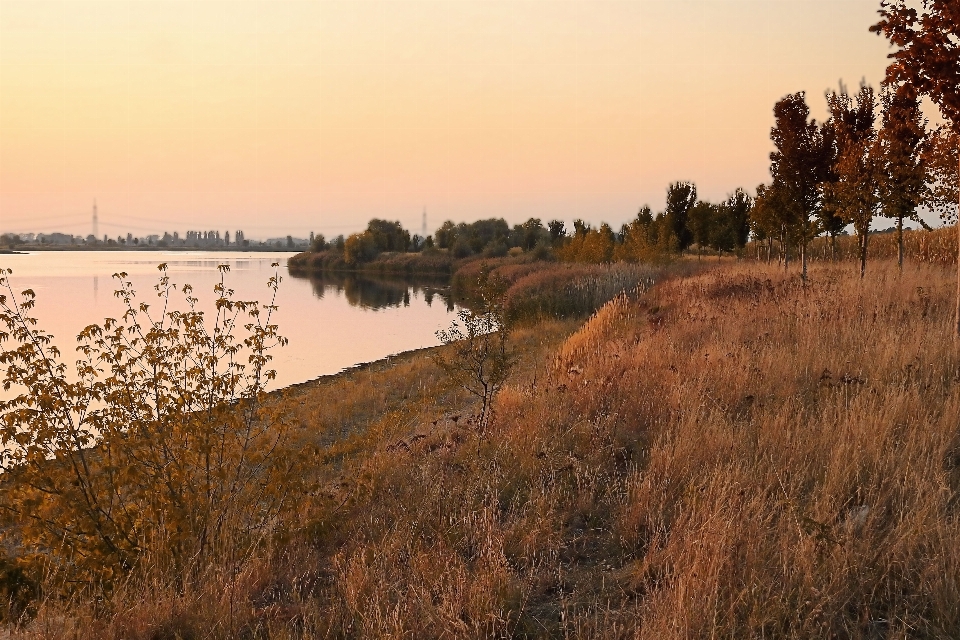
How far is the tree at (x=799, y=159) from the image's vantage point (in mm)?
21000

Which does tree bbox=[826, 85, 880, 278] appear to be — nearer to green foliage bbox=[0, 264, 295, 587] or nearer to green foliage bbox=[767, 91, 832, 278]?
green foliage bbox=[767, 91, 832, 278]

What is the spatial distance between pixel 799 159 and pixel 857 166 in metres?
3.92

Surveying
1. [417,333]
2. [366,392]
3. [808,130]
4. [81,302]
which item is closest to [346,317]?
[417,333]

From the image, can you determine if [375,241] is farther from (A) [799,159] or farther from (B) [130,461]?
(B) [130,461]

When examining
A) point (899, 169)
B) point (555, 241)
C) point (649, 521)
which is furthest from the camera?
point (555, 241)

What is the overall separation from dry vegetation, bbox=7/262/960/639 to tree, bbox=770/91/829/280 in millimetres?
13998

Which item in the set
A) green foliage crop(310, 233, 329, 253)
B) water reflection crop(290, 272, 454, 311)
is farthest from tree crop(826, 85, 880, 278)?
green foliage crop(310, 233, 329, 253)

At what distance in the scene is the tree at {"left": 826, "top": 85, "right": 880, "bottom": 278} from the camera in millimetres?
17109

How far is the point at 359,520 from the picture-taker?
18.9 ft

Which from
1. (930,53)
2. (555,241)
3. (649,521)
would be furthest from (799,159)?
(555,241)

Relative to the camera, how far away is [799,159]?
21.0 m

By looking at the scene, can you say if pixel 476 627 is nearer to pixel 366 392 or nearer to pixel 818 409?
pixel 818 409

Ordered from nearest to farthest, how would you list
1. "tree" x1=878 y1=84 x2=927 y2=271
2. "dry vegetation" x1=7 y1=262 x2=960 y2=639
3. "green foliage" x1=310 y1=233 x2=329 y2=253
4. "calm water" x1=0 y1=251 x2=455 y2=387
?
"dry vegetation" x1=7 y1=262 x2=960 y2=639, "tree" x1=878 y1=84 x2=927 y2=271, "calm water" x1=0 y1=251 x2=455 y2=387, "green foliage" x1=310 y1=233 x2=329 y2=253

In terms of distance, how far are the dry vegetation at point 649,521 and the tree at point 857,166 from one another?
9.96 meters
